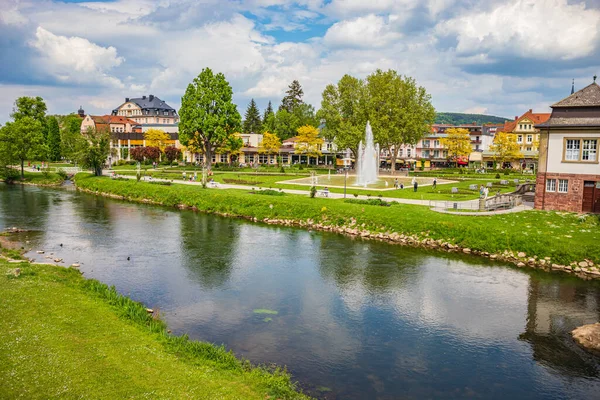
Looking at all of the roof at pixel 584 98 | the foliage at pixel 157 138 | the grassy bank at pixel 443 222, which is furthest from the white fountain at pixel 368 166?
the foliage at pixel 157 138

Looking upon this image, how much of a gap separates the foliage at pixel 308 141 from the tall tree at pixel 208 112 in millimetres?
18712

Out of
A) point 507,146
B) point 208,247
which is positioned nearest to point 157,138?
point 507,146

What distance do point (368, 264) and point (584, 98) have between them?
24.6 meters

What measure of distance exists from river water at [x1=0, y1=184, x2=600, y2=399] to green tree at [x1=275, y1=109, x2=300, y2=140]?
9827 centimetres

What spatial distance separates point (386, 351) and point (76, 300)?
41.8 ft

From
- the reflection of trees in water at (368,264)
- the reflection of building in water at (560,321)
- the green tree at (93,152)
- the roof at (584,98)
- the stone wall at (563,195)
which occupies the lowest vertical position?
the reflection of building in water at (560,321)

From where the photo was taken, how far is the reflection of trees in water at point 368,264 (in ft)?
85.4

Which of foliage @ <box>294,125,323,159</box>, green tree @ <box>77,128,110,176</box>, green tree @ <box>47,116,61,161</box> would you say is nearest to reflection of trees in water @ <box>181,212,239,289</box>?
green tree @ <box>77,128,110,176</box>

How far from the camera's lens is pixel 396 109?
258ft

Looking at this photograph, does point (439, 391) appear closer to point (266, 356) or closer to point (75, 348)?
point (266, 356)

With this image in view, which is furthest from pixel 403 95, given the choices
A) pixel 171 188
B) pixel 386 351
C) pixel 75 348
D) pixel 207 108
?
pixel 75 348

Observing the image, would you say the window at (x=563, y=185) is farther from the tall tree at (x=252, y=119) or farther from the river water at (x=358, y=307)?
the tall tree at (x=252, y=119)

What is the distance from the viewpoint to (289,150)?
112 metres

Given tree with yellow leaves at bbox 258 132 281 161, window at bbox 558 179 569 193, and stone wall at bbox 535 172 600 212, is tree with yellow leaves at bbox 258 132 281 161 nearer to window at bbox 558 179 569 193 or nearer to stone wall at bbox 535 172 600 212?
stone wall at bbox 535 172 600 212
